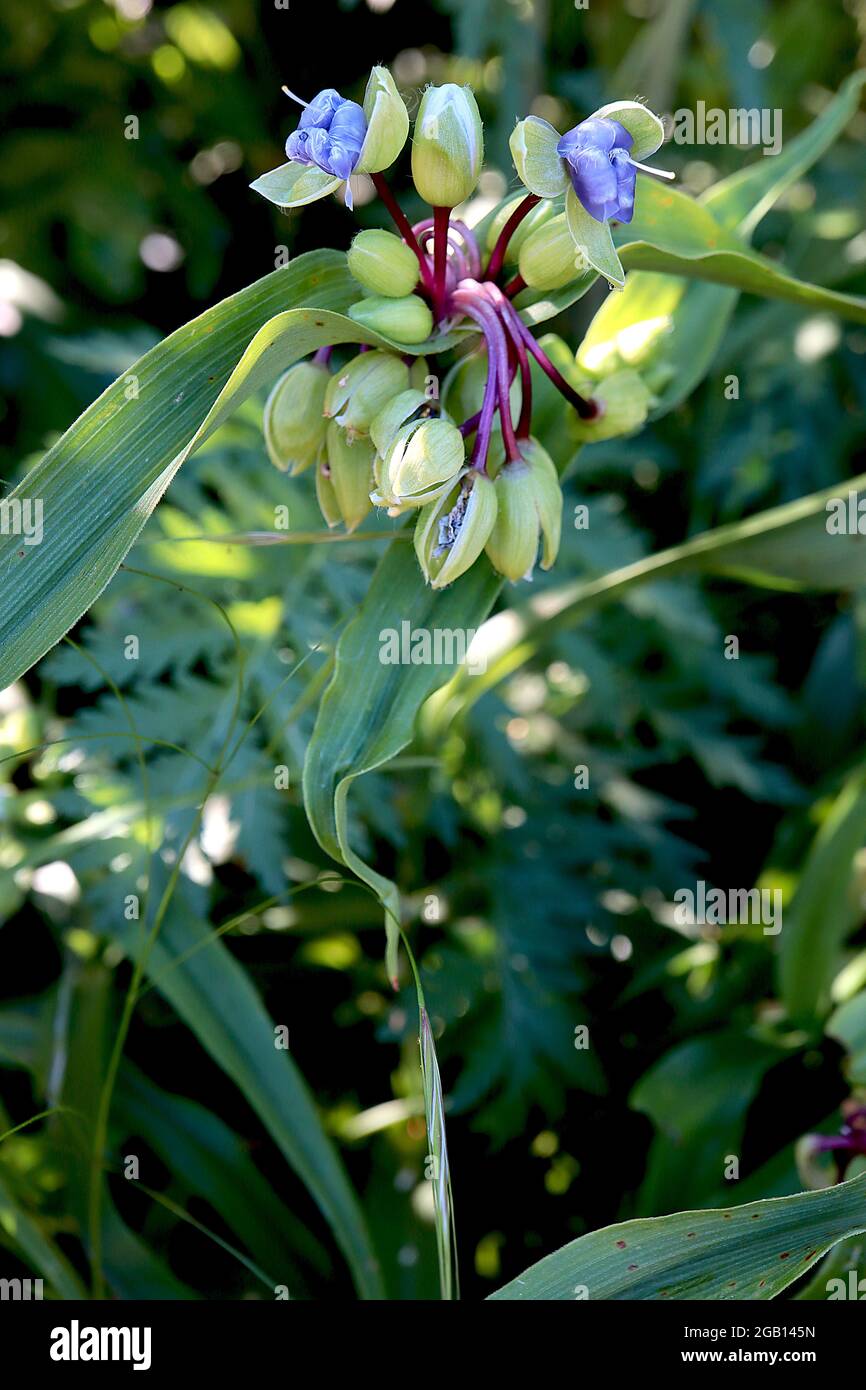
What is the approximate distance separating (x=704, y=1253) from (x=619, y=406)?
47 cm

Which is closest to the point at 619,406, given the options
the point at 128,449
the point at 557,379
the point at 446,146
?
the point at 557,379

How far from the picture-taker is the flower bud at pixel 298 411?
1.99ft

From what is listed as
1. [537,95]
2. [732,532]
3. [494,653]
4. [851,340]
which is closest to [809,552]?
→ [732,532]

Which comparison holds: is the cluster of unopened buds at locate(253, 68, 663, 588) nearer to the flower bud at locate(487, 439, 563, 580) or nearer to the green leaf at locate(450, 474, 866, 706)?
the flower bud at locate(487, 439, 563, 580)

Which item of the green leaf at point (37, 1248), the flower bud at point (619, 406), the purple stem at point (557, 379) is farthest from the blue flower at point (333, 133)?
the green leaf at point (37, 1248)

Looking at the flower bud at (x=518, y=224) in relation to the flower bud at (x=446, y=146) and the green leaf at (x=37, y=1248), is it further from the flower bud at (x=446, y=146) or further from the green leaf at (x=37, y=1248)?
the green leaf at (x=37, y=1248)

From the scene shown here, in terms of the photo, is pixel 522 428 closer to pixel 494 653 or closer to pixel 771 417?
pixel 494 653

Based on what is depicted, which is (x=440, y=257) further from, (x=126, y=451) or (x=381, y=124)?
(x=126, y=451)

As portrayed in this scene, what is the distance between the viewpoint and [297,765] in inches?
35.7

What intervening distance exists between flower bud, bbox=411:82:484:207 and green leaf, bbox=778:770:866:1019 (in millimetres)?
670

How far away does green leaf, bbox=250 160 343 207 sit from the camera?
1.77ft

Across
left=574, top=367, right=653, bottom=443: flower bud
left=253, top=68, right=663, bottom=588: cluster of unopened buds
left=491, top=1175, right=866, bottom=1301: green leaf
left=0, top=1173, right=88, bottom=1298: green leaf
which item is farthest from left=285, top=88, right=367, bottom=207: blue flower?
left=0, top=1173, right=88, bottom=1298: green leaf

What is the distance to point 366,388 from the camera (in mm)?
563
